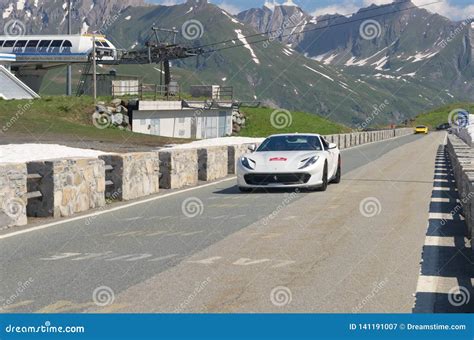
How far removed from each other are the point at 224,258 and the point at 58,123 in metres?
43.4

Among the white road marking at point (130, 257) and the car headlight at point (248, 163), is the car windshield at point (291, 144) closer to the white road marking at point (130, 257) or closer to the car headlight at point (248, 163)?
the car headlight at point (248, 163)

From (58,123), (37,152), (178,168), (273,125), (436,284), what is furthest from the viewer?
(273,125)

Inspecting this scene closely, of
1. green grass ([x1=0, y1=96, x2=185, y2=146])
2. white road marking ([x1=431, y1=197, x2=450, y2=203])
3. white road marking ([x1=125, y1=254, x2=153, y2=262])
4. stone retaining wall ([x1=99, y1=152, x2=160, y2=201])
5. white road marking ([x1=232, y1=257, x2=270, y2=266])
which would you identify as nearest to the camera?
white road marking ([x1=232, y1=257, x2=270, y2=266])

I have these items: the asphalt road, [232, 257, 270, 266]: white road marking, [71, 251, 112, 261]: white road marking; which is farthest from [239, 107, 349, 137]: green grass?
[232, 257, 270, 266]: white road marking

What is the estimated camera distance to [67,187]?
1452 centimetres

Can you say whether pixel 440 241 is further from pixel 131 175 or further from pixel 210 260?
pixel 131 175

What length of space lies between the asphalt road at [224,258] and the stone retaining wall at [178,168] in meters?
3.61

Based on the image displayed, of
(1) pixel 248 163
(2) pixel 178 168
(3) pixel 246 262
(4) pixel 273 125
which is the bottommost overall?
(4) pixel 273 125

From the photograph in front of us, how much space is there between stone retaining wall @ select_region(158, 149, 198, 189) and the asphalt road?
361 cm

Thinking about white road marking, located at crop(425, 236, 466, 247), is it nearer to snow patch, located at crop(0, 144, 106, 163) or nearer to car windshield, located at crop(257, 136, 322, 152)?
car windshield, located at crop(257, 136, 322, 152)

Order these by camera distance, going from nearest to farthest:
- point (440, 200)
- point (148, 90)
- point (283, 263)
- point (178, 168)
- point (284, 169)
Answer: point (283, 263) < point (440, 200) < point (284, 169) < point (178, 168) < point (148, 90)

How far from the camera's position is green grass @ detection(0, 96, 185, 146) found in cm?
4556

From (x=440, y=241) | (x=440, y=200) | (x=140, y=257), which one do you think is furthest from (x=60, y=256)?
(x=440, y=200)

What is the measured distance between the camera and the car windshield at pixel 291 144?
788 inches
